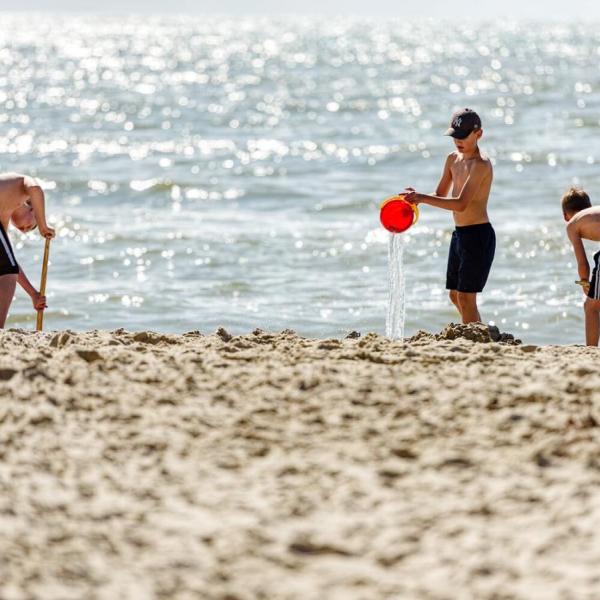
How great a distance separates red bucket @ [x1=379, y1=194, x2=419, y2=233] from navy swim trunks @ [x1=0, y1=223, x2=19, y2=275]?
225 cm

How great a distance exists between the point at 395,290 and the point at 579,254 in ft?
4.16

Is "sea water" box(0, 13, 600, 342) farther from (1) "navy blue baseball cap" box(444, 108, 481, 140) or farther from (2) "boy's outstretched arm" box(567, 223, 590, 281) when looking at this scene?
(1) "navy blue baseball cap" box(444, 108, 481, 140)

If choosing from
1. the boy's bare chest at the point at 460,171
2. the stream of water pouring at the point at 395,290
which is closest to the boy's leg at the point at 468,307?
the stream of water pouring at the point at 395,290

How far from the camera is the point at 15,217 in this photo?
7.43m

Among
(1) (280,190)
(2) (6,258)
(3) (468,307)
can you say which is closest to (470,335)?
(3) (468,307)

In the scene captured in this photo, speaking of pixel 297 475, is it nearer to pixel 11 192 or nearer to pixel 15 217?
pixel 11 192

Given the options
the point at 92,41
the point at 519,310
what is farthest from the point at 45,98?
the point at 92,41

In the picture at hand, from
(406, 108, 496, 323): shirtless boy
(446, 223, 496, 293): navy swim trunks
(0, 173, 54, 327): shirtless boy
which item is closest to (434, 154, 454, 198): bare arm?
(406, 108, 496, 323): shirtless boy

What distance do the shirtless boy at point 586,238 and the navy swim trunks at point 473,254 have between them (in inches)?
19.2

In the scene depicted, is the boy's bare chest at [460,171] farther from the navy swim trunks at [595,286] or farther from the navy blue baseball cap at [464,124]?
the navy swim trunks at [595,286]

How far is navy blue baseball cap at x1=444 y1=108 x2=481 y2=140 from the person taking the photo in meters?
6.96

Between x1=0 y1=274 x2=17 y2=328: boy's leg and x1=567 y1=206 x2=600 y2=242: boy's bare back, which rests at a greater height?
x1=567 y1=206 x2=600 y2=242: boy's bare back

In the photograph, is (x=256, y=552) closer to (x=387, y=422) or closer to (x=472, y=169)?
(x=387, y=422)

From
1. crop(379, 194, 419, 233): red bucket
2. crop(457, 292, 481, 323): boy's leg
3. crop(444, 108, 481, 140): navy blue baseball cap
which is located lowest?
crop(457, 292, 481, 323): boy's leg
